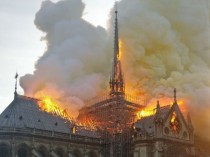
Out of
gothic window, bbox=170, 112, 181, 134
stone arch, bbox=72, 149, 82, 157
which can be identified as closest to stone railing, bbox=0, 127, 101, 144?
stone arch, bbox=72, 149, 82, 157

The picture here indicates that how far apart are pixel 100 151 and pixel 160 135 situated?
12505mm

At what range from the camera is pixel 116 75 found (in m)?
126

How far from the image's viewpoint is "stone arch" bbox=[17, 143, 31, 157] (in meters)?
103

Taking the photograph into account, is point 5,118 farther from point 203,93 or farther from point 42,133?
point 203,93

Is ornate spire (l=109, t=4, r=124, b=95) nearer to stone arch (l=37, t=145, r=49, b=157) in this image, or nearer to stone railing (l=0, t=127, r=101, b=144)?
stone railing (l=0, t=127, r=101, b=144)

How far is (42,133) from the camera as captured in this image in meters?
106

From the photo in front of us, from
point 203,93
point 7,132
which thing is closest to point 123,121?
point 203,93

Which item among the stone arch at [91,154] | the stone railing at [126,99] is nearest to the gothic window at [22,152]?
the stone arch at [91,154]

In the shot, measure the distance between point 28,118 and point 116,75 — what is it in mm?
25179

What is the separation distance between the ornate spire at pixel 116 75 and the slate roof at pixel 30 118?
12.7 meters

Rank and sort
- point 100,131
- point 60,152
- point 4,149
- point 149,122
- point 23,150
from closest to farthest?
1. point 4,149
2. point 23,150
3. point 60,152
4. point 149,122
5. point 100,131

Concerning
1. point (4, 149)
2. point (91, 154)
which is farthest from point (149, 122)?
point (4, 149)

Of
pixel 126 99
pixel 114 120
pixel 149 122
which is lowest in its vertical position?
pixel 149 122

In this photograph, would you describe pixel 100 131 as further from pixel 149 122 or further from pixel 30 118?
pixel 30 118
